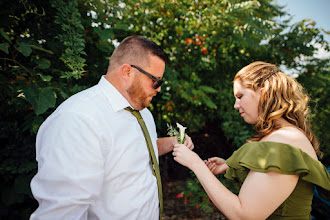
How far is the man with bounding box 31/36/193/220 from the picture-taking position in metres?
1.31

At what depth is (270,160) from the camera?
1405 millimetres

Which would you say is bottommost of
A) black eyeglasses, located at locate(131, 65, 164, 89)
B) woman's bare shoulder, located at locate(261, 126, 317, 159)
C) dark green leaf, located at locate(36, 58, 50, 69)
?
woman's bare shoulder, located at locate(261, 126, 317, 159)

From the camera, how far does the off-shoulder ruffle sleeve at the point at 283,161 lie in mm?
1400

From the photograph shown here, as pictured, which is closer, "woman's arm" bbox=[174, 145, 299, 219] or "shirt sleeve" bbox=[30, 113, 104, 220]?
"shirt sleeve" bbox=[30, 113, 104, 220]

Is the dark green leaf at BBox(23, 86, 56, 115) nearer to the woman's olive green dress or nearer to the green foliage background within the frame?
the green foliage background

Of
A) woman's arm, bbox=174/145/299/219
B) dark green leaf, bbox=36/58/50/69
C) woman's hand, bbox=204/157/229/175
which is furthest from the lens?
woman's hand, bbox=204/157/229/175

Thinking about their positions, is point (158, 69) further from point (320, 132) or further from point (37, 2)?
point (320, 132)

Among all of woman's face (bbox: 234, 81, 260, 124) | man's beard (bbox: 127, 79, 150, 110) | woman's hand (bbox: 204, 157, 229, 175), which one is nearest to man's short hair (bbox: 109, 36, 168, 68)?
man's beard (bbox: 127, 79, 150, 110)

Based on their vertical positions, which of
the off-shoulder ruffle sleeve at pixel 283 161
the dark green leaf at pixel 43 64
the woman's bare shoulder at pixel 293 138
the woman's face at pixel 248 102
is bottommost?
the off-shoulder ruffle sleeve at pixel 283 161

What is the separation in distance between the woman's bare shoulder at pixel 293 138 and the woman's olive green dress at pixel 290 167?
65mm

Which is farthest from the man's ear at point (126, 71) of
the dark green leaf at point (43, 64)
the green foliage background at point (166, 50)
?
the dark green leaf at point (43, 64)

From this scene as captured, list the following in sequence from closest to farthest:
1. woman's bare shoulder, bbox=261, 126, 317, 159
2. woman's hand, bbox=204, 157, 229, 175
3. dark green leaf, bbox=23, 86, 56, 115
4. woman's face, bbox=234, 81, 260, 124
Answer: woman's bare shoulder, bbox=261, 126, 317, 159, dark green leaf, bbox=23, 86, 56, 115, woman's face, bbox=234, 81, 260, 124, woman's hand, bbox=204, 157, 229, 175

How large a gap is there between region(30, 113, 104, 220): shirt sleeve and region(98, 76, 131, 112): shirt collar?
1.22 ft

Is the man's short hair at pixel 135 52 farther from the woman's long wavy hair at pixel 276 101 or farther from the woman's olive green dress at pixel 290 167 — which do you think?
the woman's olive green dress at pixel 290 167
